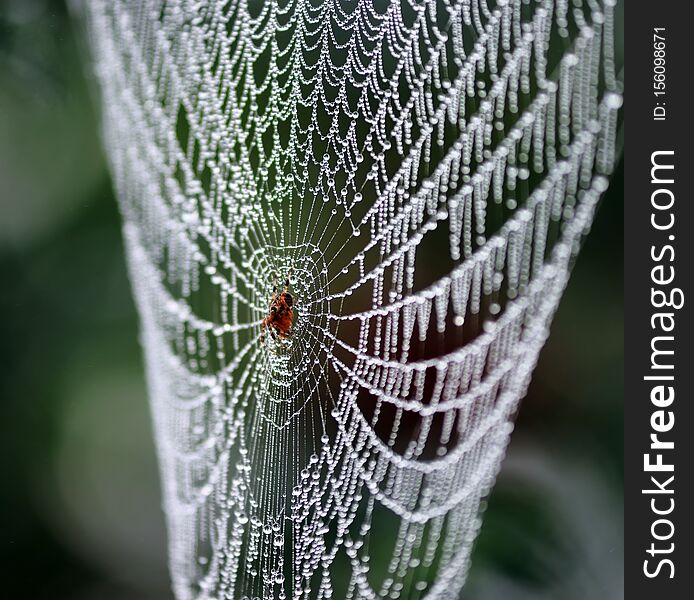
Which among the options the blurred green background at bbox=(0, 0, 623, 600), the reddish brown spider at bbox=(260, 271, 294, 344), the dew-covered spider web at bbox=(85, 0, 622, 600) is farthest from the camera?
the blurred green background at bbox=(0, 0, 623, 600)

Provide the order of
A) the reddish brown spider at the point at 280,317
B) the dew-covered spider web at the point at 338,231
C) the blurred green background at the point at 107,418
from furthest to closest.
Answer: the blurred green background at the point at 107,418 < the reddish brown spider at the point at 280,317 < the dew-covered spider web at the point at 338,231

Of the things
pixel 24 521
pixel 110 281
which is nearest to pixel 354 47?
pixel 110 281

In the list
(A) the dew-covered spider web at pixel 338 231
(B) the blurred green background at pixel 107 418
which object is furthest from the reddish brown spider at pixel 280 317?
(B) the blurred green background at pixel 107 418

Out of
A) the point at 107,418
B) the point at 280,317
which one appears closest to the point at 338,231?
the point at 280,317

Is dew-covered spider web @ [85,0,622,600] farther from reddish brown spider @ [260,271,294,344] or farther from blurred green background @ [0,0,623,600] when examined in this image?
blurred green background @ [0,0,623,600]

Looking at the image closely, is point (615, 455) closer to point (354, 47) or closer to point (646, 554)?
point (646, 554)

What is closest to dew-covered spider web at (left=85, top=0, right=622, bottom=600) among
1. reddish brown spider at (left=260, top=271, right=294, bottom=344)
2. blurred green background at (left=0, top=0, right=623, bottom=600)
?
reddish brown spider at (left=260, top=271, right=294, bottom=344)

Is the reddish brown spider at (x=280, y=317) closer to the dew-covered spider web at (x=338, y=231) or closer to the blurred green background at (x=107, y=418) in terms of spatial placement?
the dew-covered spider web at (x=338, y=231)
